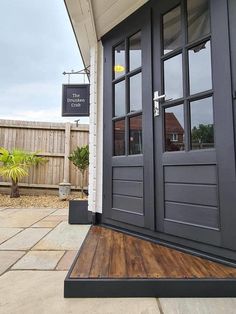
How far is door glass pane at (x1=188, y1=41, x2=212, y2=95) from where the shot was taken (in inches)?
65.7

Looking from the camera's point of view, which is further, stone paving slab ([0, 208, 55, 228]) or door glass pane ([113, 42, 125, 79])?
stone paving slab ([0, 208, 55, 228])

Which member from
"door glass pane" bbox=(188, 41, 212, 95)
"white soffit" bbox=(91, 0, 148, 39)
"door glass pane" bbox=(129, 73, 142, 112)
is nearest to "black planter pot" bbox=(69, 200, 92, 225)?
"door glass pane" bbox=(129, 73, 142, 112)

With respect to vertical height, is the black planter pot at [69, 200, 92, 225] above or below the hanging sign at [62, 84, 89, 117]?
below

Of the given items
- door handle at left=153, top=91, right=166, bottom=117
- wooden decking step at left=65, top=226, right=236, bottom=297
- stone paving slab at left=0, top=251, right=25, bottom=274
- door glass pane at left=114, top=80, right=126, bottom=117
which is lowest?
stone paving slab at left=0, top=251, right=25, bottom=274

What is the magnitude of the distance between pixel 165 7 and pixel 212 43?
65cm

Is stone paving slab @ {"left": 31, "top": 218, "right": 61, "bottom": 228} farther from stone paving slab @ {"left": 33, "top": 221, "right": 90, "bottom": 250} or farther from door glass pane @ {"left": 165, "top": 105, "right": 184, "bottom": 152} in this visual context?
door glass pane @ {"left": 165, "top": 105, "right": 184, "bottom": 152}

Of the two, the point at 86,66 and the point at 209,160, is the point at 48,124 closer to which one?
the point at 86,66

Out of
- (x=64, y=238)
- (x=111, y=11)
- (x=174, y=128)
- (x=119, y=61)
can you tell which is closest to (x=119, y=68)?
(x=119, y=61)

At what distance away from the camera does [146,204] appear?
2016 mm

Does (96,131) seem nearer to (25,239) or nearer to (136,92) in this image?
(136,92)

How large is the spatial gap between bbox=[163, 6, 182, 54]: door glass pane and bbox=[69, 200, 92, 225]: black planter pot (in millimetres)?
1947

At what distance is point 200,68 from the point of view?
1.72 metres

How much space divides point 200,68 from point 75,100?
2.69 m

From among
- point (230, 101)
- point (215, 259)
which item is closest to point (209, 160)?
point (230, 101)
